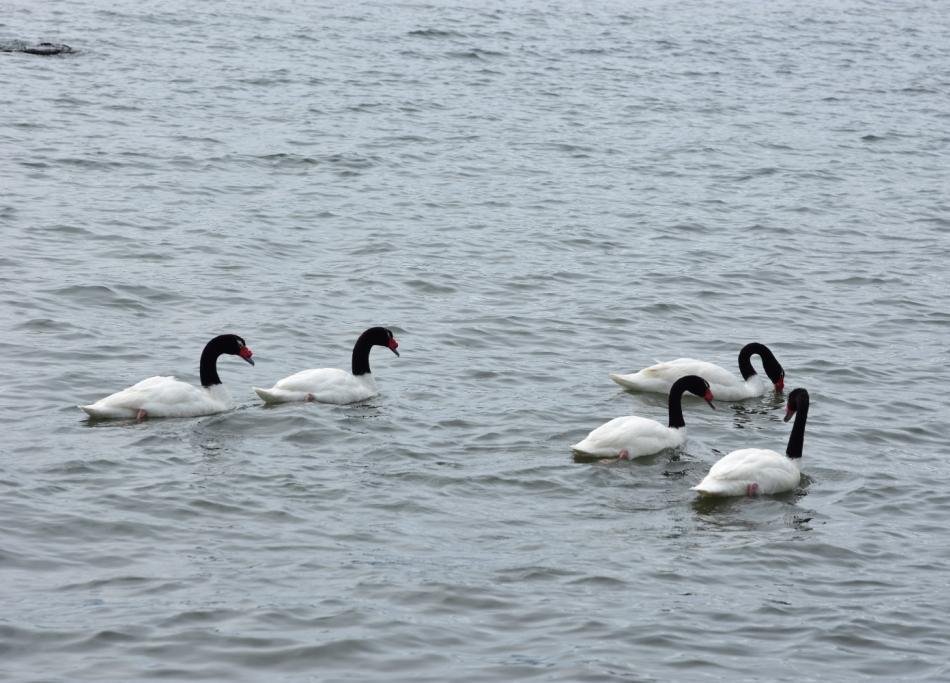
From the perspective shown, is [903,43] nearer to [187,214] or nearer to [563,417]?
[187,214]

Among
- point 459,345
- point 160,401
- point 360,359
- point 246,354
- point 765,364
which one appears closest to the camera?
point 160,401

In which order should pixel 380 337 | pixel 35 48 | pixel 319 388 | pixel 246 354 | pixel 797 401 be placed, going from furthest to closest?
pixel 35 48 → pixel 380 337 → pixel 246 354 → pixel 319 388 → pixel 797 401

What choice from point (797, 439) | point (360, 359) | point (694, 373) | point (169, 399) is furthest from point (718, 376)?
point (169, 399)

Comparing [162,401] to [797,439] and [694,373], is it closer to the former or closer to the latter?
[694,373]

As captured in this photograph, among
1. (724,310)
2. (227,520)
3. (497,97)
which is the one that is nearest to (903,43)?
(497,97)

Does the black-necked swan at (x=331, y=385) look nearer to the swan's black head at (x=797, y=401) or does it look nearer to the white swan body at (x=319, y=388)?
the white swan body at (x=319, y=388)

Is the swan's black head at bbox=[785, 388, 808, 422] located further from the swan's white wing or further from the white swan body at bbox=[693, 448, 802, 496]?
the swan's white wing

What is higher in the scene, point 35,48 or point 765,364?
point 35,48

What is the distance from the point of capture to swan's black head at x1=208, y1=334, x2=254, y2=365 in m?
14.4

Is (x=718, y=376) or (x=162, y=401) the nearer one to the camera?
(x=162, y=401)

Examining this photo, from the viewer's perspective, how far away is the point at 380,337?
15.2 metres

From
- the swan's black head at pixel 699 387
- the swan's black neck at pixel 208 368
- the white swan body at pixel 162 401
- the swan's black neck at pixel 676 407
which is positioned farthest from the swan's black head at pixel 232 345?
the swan's black head at pixel 699 387

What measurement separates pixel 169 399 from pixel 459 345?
153 inches

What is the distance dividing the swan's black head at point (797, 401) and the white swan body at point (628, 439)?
114cm
